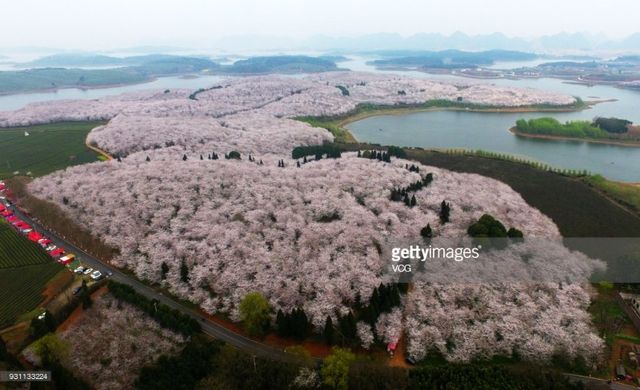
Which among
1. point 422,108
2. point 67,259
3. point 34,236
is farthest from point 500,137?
point 34,236

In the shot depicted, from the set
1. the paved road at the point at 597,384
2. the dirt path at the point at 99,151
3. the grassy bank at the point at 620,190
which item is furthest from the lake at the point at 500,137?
the dirt path at the point at 99,151

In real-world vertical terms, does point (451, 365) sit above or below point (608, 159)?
below

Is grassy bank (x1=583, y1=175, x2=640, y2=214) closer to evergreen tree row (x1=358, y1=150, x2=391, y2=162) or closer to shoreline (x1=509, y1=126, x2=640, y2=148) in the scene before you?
evergreen tree row (x1=358, y1=150, x2=391, y2=162)

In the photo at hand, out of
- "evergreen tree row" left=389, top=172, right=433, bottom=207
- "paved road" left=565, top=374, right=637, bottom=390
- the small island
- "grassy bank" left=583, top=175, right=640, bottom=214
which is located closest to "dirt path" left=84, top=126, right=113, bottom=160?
"evergreen tree row" left=389, top=172, right=433, bottom=207

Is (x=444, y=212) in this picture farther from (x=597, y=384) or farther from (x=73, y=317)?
(x=73, y=317)

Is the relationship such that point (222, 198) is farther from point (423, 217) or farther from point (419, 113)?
point (419, 113)

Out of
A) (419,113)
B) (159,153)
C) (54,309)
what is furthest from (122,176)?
(419,113)
